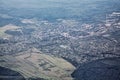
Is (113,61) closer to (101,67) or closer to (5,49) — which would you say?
(101,67)

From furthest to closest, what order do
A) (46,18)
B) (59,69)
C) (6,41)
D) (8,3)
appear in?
(8,3) < (46,18) < (6,41) < (59,69)

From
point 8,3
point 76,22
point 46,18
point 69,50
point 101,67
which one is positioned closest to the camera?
point 101,67

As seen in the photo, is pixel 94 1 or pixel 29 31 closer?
pixel 29 31

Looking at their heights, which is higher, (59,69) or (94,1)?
(94,1)

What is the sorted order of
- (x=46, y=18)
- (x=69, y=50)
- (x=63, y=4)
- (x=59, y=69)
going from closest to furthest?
(x=59, y=69) < (x=69, y=50) < (x=46, y=18) < (x=63, y=4)

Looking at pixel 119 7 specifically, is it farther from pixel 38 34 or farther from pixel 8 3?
pixel 8 3

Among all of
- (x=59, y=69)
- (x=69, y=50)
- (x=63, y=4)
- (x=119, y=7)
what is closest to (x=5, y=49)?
(x=69, y=50)

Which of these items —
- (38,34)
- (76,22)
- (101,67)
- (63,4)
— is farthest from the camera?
(63,4)

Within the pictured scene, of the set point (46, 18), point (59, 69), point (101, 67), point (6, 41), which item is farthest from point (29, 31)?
point (101, 67)

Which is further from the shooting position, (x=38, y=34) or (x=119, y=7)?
(x=119, y=7)
